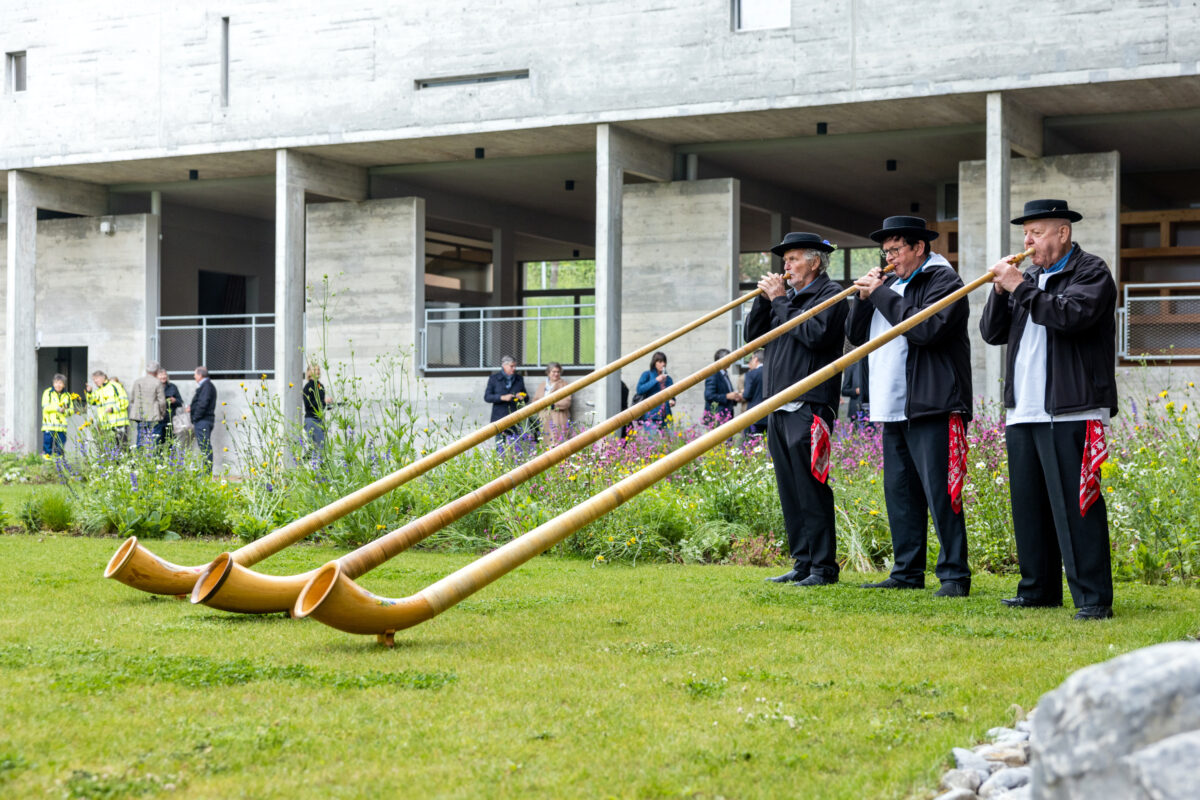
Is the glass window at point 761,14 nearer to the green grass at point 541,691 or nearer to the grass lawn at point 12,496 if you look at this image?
the grass lawn at point 12,496

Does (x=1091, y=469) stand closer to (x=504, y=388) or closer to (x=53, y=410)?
(x=504, y=388)

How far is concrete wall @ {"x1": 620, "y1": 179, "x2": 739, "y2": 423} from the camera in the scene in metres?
22.0

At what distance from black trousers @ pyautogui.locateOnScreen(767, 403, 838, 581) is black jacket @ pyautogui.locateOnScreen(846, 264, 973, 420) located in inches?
26.4

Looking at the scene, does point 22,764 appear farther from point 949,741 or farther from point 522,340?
point 522,340

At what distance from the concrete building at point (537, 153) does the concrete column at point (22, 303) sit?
5 centimetres

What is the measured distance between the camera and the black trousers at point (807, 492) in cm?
782

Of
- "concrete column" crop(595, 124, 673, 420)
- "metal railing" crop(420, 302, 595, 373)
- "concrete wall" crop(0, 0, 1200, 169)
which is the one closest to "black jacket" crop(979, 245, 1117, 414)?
"concrete wall" crop(0, 0, 1200, 169)

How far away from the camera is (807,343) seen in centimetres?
781

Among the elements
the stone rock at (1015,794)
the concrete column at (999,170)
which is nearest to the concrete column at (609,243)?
the concrete column at (999,170)

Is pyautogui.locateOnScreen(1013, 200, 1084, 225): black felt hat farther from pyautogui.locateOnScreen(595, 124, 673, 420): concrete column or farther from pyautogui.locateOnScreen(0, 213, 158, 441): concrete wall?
pyautogui.locateOnScreen(0, 213, 158, 441): concrete wall

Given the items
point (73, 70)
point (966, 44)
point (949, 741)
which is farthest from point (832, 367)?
point (73, 70)

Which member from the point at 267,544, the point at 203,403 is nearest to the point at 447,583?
the point at 267,544

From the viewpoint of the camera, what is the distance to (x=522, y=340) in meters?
24.0

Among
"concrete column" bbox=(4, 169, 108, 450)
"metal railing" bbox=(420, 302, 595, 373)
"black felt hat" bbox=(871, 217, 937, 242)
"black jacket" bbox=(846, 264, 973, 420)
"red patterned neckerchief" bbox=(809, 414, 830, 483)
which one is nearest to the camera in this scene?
"black jacket" bbox=(846, 264, 973, 420)
